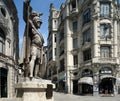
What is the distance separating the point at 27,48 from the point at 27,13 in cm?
101

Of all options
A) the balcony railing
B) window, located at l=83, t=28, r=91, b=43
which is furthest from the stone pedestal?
window, located at l=83, t=28, r=91, b=43

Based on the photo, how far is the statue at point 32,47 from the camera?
816cm

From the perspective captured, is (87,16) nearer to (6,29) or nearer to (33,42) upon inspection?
(6,29)

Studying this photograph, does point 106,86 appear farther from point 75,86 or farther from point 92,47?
point 75,86

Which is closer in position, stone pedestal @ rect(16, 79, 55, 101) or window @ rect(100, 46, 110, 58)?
stone pedestal @ rect(16, 79, 55, 101)

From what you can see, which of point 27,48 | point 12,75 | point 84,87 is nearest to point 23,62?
point 27,48

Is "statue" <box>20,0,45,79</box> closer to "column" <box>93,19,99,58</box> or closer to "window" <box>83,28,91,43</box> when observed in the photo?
"column" <box>93,19,99,58</box>

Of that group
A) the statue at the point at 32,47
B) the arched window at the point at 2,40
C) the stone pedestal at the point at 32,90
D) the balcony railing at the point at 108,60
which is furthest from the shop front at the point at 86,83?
the stone pedestal at the point at 32,90

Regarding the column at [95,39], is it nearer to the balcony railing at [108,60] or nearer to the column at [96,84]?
the balcony railing at [108,60]

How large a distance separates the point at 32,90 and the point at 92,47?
41444 millimetres

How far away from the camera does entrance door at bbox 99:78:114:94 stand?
48.1 m

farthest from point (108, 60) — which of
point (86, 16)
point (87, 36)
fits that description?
point (86, 16)

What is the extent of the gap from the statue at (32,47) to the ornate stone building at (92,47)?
39660mm

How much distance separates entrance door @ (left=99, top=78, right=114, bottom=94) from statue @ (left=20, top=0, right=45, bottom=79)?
132 ft
